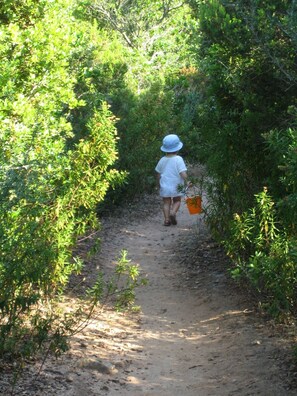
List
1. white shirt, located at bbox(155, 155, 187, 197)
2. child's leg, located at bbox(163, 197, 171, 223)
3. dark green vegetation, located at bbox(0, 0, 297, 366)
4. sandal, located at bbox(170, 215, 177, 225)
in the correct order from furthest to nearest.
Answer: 1. sandal, located at bbox(170, 215, 177, 225)
2. child's leg, located at bbox(163, 197, 171, 223)
3. white shirt, located at bbox(155, 155, 187, 197)
4. dark green vegetation, located at bbox(0, 0, 297, 366)

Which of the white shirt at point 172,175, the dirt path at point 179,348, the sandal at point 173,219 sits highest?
the white shirt at point 172,175

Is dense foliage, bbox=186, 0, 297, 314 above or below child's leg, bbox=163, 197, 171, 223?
above

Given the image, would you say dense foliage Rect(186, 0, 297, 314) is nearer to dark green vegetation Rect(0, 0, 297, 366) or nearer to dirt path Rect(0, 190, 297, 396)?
dark green vegetation Rect(0, 0, 297, 366)

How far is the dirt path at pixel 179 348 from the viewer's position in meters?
6.35

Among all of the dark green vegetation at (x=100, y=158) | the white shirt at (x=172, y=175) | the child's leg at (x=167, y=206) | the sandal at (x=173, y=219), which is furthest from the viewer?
the sandal at (x=173, y=219)

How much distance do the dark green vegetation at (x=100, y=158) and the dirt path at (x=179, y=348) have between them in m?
0.36

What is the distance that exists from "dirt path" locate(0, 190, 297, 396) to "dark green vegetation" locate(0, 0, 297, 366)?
0.36 metres

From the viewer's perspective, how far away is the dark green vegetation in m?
5.70

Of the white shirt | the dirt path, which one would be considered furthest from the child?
the dirt path

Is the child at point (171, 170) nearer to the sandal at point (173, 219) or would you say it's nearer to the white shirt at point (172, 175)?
the white shirt at point (172, 175)

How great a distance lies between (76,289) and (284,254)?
12.1ft

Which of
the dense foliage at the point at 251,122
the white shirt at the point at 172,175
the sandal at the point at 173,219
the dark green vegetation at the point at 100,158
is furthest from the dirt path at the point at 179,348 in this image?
the sandal at the point at 173,219

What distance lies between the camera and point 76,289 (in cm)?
928

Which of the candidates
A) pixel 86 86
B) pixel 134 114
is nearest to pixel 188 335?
pixel 86 86
